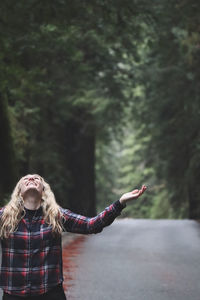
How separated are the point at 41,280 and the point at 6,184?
12.1 m

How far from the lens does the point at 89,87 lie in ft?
81.8

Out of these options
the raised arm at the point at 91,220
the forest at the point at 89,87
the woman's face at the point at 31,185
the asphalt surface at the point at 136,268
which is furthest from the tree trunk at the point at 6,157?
the woman's face at the point at 31,185

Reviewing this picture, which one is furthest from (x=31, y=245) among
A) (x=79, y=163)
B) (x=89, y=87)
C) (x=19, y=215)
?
(x=79, y=163)

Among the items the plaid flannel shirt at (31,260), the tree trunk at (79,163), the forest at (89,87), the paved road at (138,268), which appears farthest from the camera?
the tree trunk at (79,163)

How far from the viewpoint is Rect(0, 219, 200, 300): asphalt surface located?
8.95m

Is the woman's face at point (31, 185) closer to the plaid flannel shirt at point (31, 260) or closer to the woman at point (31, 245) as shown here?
the woman at point (31, 245)

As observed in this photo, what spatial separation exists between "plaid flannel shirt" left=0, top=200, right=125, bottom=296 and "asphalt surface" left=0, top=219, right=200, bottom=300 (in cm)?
407

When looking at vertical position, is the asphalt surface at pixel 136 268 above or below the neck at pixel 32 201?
below

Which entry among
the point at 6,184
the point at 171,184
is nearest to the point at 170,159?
the point at 171,184

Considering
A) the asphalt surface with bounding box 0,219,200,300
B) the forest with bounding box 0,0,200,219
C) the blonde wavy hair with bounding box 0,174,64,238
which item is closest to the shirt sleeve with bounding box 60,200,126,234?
the blonde wavy hair with bounding box 0,174,64,238

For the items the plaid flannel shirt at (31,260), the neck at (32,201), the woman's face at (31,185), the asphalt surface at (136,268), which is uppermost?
the woman's face at (31,185)

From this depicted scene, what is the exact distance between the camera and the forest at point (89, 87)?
1316cm

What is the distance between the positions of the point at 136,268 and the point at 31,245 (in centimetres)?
695

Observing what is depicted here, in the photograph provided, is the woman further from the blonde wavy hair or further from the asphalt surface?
the asphalt surface
